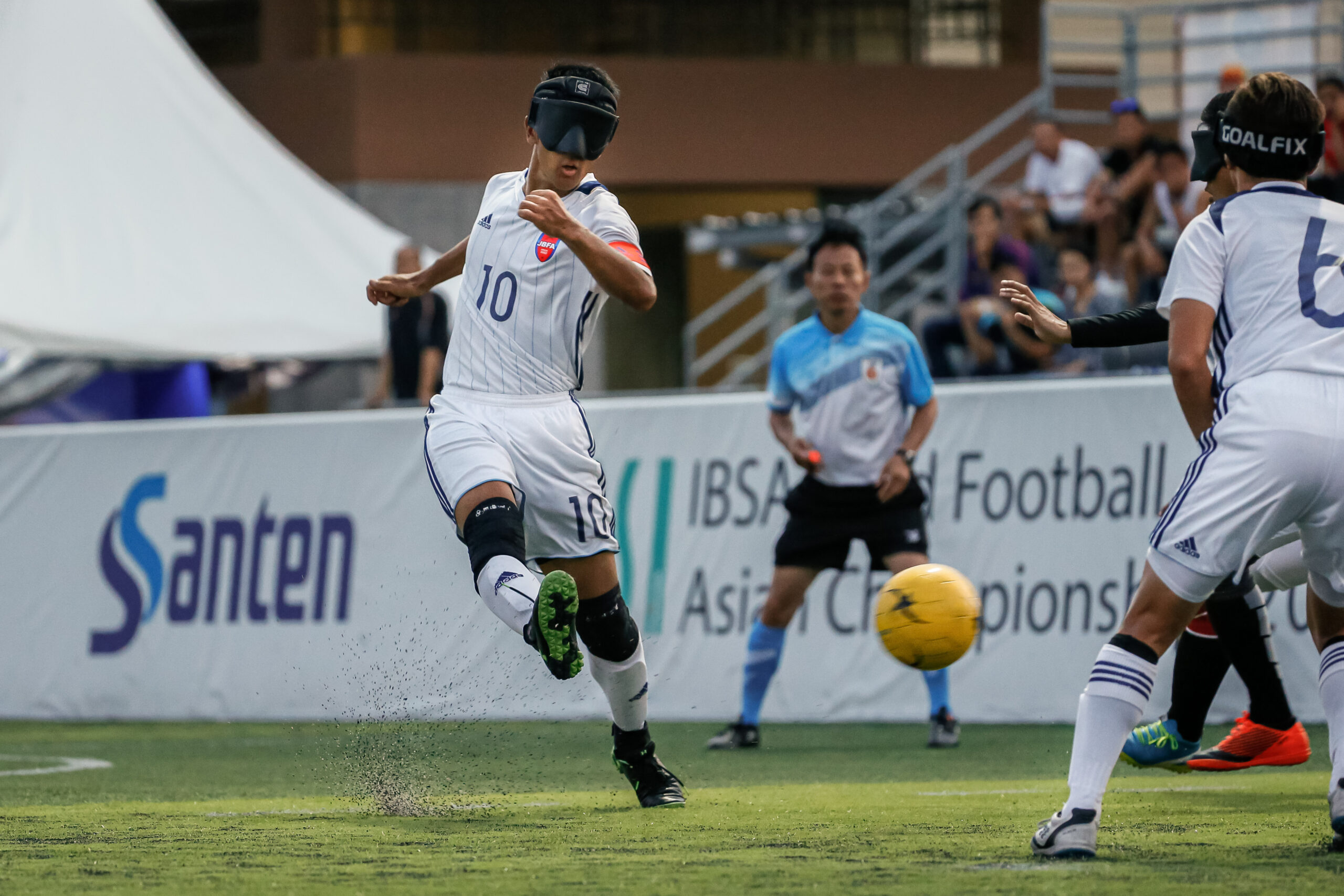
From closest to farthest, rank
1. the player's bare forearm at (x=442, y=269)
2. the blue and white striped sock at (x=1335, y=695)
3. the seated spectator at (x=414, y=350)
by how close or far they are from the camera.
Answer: the blue and white striped sock at (x=1335, y=695), the player's bare forearm at (x=442, y=269), the seated spectator at (x=414, y=350)

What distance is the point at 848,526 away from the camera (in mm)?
9336

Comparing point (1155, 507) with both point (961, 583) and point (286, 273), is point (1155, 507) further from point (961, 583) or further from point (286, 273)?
point (286, 273)

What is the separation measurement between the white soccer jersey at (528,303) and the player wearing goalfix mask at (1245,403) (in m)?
1.97

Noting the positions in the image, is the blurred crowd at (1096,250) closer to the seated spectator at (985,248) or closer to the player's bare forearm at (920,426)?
the seated spectator at (985,248)

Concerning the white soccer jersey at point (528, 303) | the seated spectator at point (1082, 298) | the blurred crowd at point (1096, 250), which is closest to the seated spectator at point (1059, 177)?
the blurred crowd at point (1096, 250)

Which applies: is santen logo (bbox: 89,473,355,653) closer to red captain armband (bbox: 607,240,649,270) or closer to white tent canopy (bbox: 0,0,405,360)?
white tent canopy (bbox: 0,0,405,360)

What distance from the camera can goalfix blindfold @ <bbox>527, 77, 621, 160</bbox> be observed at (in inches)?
242

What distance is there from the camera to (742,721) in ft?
31.1

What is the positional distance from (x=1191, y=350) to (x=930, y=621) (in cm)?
201

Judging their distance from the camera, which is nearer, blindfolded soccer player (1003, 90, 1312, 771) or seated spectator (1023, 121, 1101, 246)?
blindfolded soccer player (1003, 90, 1312, 771)

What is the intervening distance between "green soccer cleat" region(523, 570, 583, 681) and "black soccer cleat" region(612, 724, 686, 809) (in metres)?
1.15

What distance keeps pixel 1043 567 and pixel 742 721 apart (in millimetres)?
1972

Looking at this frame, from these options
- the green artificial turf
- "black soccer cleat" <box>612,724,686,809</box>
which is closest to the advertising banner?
the green artificial turf

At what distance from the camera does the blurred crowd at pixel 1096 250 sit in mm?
13547
